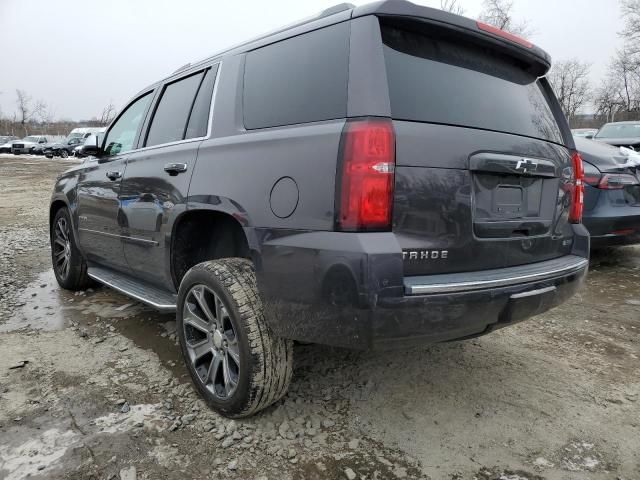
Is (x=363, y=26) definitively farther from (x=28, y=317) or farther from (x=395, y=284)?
(x=28, y=317)

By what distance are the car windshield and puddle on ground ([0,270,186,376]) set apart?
9.96 m

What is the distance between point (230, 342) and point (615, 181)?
434cm

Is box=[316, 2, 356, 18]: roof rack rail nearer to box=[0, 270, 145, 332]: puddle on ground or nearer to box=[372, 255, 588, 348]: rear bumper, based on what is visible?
box=[372, 255, 588, 348]: rear bumper

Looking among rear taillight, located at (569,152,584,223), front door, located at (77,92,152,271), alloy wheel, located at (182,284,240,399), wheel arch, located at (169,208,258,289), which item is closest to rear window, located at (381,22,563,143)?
rear taillight, located at (569,152,584,223)

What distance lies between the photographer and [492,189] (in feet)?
7.23

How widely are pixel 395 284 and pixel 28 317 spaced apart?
348 cm

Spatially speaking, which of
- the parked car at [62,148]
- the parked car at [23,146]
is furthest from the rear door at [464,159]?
the parked car at [23,146]

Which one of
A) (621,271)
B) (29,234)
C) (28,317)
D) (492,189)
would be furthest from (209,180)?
(29,234)

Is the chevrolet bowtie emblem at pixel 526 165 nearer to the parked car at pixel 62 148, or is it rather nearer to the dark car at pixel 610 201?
the dark car at pixel 610 201

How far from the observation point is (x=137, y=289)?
11.2ft

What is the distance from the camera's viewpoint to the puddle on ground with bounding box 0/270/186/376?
11.4 feet

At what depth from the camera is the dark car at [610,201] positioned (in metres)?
A: 4.86

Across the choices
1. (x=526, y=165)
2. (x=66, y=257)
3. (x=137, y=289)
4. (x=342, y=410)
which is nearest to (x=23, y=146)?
(x=66, y=257)

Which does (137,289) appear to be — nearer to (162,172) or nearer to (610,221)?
(162,172)
